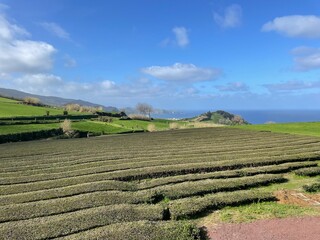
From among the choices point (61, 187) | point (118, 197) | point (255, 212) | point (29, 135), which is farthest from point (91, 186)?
point (29, 135)

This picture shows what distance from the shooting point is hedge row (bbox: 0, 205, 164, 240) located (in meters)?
13.4

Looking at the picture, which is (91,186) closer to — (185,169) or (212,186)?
(212,186)

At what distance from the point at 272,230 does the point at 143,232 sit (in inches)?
213

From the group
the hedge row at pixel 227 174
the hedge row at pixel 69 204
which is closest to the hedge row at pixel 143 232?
the hedge row at pixel 69 204

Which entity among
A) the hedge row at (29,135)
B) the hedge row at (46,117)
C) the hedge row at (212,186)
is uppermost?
the hedge row at (46,117)

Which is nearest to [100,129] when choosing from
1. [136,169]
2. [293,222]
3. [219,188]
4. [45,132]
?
[45,132]

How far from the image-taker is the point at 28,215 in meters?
15.8

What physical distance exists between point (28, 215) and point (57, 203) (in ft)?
6.01

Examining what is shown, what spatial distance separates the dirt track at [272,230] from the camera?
1341cm

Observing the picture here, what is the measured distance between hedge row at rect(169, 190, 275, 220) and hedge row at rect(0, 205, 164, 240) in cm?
92

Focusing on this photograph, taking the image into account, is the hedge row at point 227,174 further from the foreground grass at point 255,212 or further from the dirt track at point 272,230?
the dirt track at point 272,230

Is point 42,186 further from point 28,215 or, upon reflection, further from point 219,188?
point 219,188

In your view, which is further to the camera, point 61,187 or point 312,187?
point 61,187

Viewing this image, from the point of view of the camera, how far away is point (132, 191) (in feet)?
67.2
